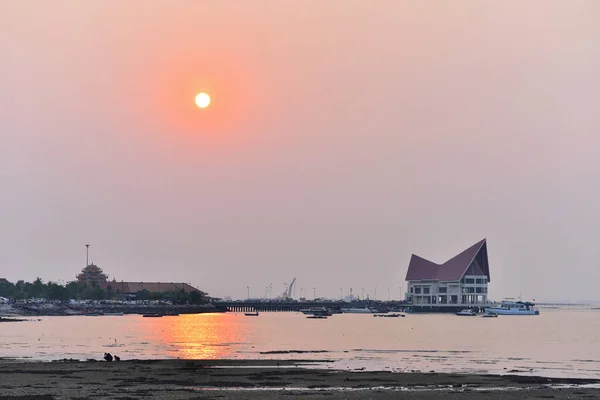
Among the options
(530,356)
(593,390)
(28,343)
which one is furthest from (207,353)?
(593,390)

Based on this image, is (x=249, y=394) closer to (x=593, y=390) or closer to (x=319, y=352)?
(x=593, y=390)

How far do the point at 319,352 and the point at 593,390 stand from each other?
108ft

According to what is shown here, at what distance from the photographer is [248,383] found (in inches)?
1826

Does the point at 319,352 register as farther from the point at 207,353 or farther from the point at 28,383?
the point at 28,383

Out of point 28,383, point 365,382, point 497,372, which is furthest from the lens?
point 497,372

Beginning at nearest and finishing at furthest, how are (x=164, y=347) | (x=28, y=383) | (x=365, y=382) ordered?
(x=28, y=383) < (x=365, y=382) < (x=164, y=347)

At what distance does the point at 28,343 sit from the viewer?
8506cm

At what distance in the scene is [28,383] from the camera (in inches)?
1705

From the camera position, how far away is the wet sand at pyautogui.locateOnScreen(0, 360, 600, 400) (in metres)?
40.7

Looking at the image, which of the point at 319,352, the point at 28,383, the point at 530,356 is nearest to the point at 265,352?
the point at 319,352

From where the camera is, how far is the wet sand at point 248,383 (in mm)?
40688

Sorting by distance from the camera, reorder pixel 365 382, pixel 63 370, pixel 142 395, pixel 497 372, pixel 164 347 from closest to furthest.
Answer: pixel 142 395 → pixel 365 382 → pixel 63 370 → pixel 497 372 → pixel 164 347

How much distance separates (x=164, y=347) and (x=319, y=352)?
15871mm

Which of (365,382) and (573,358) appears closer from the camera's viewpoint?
(365,382)
